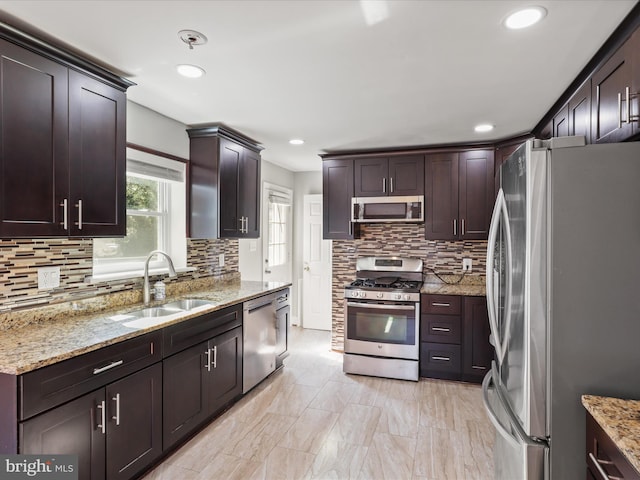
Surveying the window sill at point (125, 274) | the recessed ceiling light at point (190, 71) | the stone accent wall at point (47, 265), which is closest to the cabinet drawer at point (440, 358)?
the window sill at point (125, 274)

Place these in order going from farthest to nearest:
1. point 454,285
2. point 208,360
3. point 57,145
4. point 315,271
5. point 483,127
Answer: point 315,271
point 454,285
point 483,127
point 208,360
point 57,145

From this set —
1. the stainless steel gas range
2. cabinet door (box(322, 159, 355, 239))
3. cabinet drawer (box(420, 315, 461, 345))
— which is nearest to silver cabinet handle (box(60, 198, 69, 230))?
the stainless steel gas range

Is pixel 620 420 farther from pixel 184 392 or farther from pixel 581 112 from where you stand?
pixel 184 392

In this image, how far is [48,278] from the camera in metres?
2.20

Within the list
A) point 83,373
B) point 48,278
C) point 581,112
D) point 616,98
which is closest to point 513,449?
point 616,98

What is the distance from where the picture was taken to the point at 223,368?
286 centimetres

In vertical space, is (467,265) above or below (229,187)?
below

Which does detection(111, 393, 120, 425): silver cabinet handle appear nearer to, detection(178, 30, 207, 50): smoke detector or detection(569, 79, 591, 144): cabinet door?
detection(178, 30, 207, 50): smoke detector

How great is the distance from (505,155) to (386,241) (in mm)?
1527

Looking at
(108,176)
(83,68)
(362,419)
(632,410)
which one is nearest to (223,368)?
(362,419)

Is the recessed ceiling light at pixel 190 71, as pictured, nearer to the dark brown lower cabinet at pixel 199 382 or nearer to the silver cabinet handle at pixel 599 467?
the dark brown lower cabinet at pixel 199 382

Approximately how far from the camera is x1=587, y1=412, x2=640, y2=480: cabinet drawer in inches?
43.1

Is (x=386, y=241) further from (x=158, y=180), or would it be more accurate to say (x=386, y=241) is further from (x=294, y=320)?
(x=158, y=180)

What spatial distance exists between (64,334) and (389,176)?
128 inches
